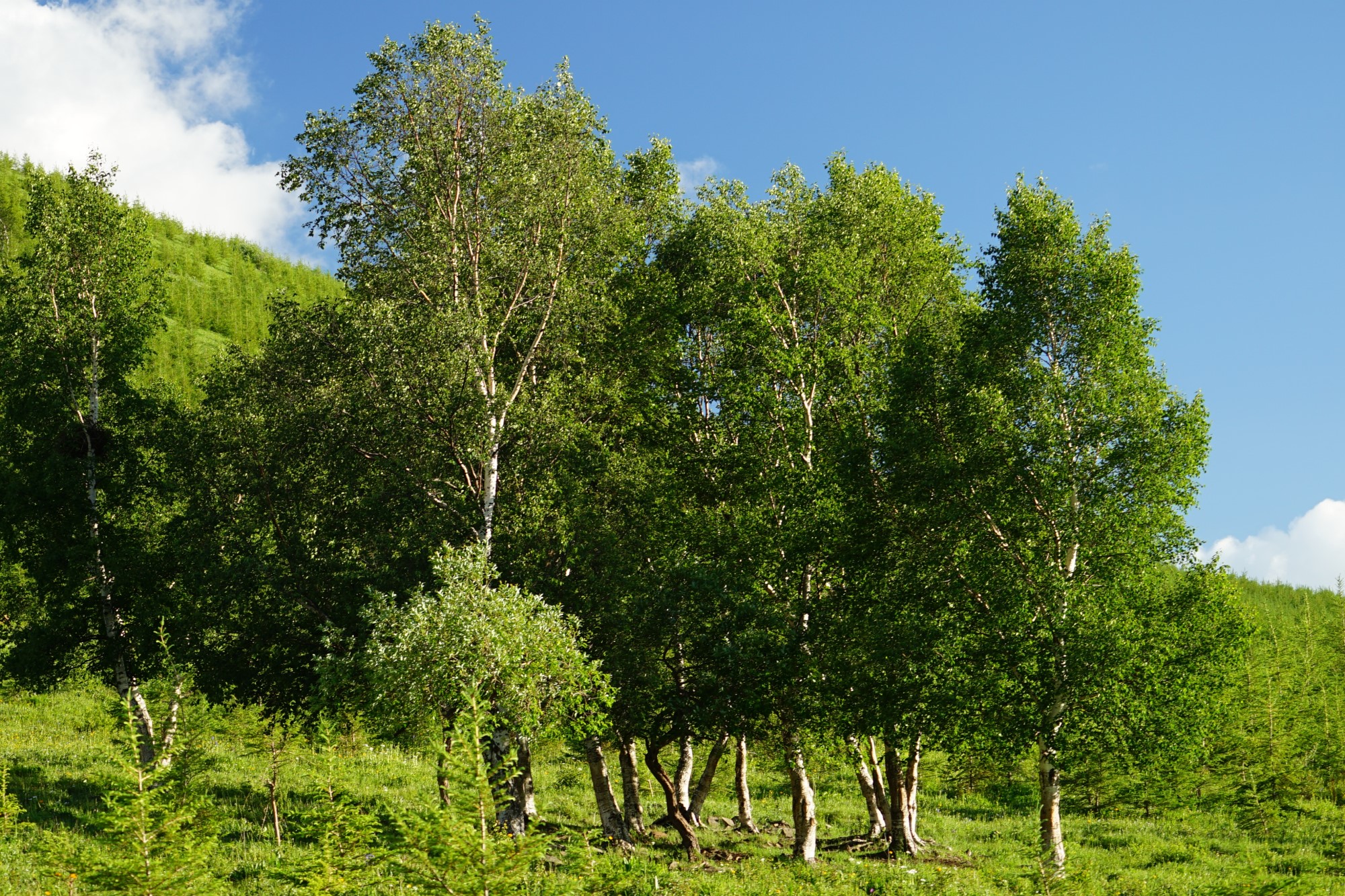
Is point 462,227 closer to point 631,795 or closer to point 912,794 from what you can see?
point 631,795

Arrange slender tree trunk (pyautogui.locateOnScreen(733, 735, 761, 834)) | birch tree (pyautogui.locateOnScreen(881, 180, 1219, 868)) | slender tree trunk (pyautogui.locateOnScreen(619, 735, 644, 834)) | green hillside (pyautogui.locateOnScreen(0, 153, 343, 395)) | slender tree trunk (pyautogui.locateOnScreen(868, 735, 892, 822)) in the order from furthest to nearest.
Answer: green hillside (pyautogui.locateOnScreen(0, 153, 343, 395)) → slender tree trunk (pyautogui.locateOnScreen(733, 735, 761, 834)) → slender tree trunk (pyautogui.locateOnScreen(868, 735, 892, 822)) → slender tree trunk (pyautogui.locateOnScreen(619, 735, 644, 834)) → birch tree (pyautogui.locateOnScreen(881, 180, 1219, 868))

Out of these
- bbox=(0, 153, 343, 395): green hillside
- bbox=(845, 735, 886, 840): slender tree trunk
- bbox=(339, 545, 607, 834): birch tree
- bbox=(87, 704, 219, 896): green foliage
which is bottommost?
bbox=(845, 735, 886, 840): slender tree trunk

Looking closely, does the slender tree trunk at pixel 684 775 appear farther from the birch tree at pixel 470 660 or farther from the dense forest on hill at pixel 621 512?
the birch tree at pixel 470 660

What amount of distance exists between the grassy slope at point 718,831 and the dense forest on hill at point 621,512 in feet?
0.88

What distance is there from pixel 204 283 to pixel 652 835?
12225 centimetres

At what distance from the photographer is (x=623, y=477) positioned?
89.7 feet

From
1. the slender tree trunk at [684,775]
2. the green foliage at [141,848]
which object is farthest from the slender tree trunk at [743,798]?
the green foliage at [141,848]

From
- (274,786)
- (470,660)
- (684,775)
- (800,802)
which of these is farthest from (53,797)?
(800,802)

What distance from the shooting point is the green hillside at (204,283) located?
10275 cm

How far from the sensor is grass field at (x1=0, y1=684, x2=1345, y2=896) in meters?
17.7

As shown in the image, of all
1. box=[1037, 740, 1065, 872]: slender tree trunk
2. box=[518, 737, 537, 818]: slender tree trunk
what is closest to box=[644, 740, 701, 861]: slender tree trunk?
box=[518, 737, 537, 818]: slender tree trunk

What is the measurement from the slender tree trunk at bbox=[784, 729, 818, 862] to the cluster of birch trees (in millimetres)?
97

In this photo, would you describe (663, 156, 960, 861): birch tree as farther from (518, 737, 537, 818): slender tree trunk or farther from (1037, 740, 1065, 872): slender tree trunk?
(518, 737, 537, 818): slender tree trunk

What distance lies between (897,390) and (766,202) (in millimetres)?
10170
